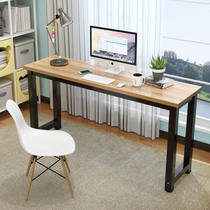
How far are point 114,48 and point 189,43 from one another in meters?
0.80

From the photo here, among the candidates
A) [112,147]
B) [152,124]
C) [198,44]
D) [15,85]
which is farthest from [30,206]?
[198,44]

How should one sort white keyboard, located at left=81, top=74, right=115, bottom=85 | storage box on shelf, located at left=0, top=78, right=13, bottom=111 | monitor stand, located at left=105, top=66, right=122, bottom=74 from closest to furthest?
white keyboard, located at left=81, top=74, right=115, bottom=85 → monitor stand, located at left=105, top=66, right=122, bottom=74 → storage box on shelf, located at left=0, top=78, right=13, bottom=111

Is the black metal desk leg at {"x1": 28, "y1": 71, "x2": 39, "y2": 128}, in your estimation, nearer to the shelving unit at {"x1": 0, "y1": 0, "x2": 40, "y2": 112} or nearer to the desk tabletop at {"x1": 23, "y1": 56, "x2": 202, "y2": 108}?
the desk tabletop at {"x1": 23, "y1": 56, "x2": 202, "y2": 108}

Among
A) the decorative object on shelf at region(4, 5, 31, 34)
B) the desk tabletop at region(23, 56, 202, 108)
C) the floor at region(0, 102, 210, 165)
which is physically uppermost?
the decorative object on shelf at region(4, 5, 31, 34)

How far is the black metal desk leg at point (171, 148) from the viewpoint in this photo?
2.97 meters

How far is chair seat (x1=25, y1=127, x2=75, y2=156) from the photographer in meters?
2.95

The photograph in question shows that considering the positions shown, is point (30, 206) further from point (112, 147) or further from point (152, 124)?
point (152, 124)

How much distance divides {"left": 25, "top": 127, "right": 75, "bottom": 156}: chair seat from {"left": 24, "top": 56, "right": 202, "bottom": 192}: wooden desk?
0.53m

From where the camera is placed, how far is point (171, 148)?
10.0ft

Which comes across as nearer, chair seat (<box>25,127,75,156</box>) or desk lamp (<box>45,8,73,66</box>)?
chair seat (<box>25,127,75,156</box>)

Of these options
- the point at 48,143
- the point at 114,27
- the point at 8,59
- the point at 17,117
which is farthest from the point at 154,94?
the point at 8,59

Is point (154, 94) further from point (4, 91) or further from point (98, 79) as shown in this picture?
point (4, 91)

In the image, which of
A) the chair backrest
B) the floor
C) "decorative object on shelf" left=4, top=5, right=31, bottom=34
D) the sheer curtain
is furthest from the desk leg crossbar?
"decorative object on shelf" left=4, top=5, right=31, bottom=34

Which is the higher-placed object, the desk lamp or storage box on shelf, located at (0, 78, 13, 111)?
the desk lamp
